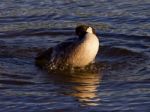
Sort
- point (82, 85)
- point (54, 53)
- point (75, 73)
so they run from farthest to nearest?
point (54, 53) < point (75, 73) < point (82, 85)

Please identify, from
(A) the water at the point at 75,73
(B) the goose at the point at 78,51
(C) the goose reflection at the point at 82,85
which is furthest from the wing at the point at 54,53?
(C) the goose reflection at the point at 82,85

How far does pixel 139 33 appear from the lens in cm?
1317

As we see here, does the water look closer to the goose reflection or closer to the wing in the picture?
the goose reflection

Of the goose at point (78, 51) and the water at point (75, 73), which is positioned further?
the goose at point (78, 51)

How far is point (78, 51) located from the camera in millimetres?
11164

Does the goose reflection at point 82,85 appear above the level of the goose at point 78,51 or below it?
below

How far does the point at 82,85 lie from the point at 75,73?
955 mm

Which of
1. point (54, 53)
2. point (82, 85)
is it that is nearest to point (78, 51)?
point (54, 53)

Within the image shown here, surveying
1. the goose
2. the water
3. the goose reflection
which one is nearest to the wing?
the goose

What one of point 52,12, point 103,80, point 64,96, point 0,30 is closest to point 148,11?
point 52,12

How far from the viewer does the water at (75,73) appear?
916cm

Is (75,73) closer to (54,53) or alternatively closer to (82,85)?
(54,53)

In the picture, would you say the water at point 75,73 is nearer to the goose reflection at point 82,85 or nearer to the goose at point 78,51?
the goose reflection at point 82,85

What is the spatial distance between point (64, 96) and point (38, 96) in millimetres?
361
